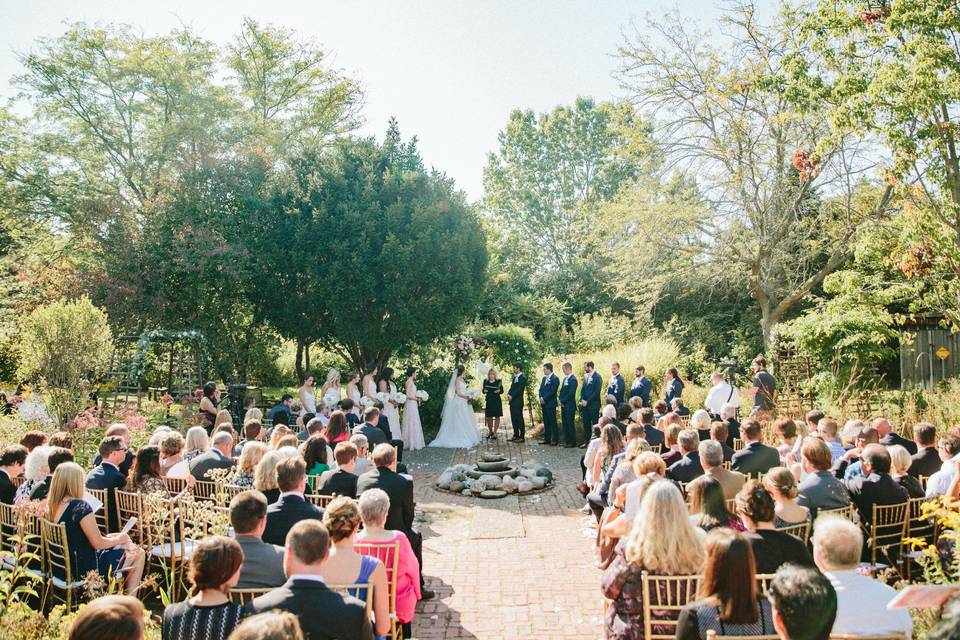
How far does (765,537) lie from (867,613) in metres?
0.77

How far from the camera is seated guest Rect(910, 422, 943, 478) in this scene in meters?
7.27

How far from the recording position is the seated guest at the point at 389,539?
16.1ft

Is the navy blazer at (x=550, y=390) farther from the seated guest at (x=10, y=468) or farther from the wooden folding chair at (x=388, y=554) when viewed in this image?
the wooden folding chair at (x=388, y=554)

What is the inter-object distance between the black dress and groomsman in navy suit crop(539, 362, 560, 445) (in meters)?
1.08

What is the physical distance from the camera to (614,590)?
4418mm

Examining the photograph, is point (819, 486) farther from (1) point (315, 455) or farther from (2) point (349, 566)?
(1) point (315, 455)

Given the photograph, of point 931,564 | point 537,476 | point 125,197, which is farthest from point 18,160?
point 931,564

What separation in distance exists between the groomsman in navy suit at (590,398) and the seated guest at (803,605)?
12642 millimetres

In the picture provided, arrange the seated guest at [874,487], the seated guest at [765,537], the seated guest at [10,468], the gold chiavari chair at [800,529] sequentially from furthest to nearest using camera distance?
the seated guest at [10,468] → the seated guest at [874,487] → the gold chiavari chair at [800,529] → the seated guest at [765,537]

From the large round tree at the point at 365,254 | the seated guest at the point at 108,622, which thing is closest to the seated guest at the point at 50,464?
the seated guest at the point at 108,622

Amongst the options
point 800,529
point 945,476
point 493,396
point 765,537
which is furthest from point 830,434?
point 493,396

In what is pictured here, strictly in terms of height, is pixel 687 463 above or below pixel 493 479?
above

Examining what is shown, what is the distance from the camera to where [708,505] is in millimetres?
4781

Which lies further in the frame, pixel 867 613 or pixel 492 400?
pixel 492 400
